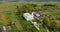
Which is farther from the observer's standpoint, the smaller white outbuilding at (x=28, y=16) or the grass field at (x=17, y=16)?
the smaller white outbuilding at (x=28, y=16)

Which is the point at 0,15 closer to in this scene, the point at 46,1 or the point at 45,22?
the point at 45,22

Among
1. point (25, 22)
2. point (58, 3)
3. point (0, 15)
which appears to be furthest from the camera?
point (58, 3)

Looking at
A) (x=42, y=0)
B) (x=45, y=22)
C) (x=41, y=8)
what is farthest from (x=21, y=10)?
(x=42, y=0)

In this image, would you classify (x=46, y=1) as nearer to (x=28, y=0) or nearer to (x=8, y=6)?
(x=28, y=0)

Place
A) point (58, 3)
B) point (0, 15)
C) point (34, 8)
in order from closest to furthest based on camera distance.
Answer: point (0, 15) < point (34, 8) < point (58, 3)

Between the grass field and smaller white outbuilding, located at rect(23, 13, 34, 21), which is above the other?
smaller white outbuilding, located at rect(23, 13, 34, 21)

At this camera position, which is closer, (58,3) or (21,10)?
(21,10)

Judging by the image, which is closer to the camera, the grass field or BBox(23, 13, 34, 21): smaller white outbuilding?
the grass field

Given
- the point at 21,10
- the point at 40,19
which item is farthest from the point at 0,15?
the point at 40,19

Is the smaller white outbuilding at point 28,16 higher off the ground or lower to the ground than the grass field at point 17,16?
higher
